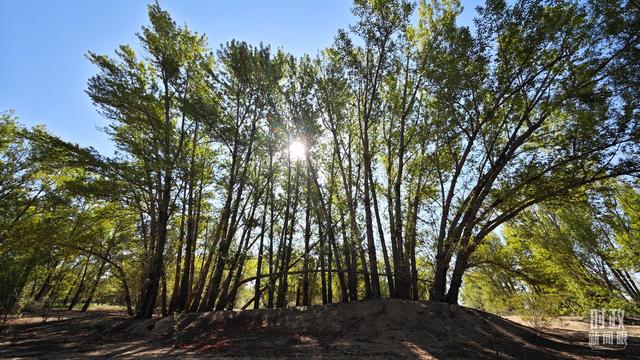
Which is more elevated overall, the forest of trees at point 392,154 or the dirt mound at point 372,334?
the forest of trees at point 392,154

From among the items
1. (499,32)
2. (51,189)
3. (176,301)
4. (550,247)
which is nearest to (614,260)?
(550,247)

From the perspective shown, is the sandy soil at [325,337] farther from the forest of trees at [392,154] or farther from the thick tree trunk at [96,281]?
the thick tree trunk at [96,281]

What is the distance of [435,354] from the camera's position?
7.96m

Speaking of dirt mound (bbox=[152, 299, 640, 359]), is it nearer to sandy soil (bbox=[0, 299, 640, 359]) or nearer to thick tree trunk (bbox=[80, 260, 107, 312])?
sandy soil (bbox=[0, 299, 640, 359])

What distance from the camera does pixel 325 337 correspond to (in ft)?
33.5

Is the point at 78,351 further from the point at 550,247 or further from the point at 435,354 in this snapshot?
the point at 550,247

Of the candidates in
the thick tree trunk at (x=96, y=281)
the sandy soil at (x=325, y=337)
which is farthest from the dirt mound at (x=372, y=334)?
the thick tree trunk at (x=96, y=281)

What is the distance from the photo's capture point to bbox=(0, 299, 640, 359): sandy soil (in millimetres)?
8438

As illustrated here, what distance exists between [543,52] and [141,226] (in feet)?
69.8

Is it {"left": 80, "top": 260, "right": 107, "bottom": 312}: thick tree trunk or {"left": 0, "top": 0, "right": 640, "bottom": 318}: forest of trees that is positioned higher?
{"left": 0, "top": 0, "right": 640, "bottom": 318}: forest of trees

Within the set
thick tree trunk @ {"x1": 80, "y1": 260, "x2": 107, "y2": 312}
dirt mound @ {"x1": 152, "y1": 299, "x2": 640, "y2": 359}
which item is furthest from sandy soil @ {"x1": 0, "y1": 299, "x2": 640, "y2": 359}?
thick tree trunk @ {"x1": 80, "y1": 260, "x2": 107, "y2": 312}

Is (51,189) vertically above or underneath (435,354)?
above

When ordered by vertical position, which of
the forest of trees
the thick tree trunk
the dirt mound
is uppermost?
the forest of trees

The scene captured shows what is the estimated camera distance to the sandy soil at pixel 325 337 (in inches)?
332
